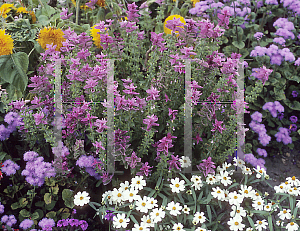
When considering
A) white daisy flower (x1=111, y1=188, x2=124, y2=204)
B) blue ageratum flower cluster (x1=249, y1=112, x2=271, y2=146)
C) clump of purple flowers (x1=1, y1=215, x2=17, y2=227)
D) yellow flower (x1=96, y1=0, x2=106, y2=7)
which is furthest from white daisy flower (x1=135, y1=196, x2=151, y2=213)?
yellow flower (x1=96, y1=0, x2=106, y2=7)

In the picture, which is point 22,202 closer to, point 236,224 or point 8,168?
point 8,168

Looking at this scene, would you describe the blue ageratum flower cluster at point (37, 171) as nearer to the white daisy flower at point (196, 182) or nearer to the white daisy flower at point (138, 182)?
the white daisy flower at point (138, 182)

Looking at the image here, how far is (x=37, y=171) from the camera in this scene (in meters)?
1.69

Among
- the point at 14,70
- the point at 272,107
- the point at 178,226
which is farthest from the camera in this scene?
the point at 272,107

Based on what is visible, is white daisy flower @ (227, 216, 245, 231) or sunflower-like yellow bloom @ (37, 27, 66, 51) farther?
sunflower-like yellow bloom @ (37, 27, 66, 51)

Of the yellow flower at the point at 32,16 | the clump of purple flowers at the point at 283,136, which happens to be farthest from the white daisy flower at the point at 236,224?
the yellow flower at the point at 32,16

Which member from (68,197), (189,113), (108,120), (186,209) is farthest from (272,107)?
(68,197)

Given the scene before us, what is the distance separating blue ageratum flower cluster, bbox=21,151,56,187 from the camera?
1.70 metres

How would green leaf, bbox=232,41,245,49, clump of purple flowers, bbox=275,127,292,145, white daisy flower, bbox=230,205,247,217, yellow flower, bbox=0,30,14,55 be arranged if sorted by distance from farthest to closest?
1. green leaf, bbox=232,41,245,49
2. clump of purple flowers, bbox=275,127,292,145
3. yellow flower, bbox=0,30,14,55
4. white daisy flower, bbox=230,205,247,217

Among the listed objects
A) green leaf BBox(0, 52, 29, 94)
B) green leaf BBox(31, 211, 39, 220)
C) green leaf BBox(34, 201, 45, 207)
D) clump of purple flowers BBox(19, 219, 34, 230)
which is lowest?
green leaf BBox(31, 211, 39, 220)

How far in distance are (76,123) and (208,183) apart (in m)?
0.96

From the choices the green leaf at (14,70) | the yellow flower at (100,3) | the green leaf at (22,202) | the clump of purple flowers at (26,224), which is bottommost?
the clump of purple flowers at (26,224)

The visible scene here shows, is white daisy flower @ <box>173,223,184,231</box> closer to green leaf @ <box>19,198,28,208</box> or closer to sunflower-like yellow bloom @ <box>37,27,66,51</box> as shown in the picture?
green leaf @ <box>19,198,28,208</box>

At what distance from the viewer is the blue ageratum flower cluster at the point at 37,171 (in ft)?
5.57
